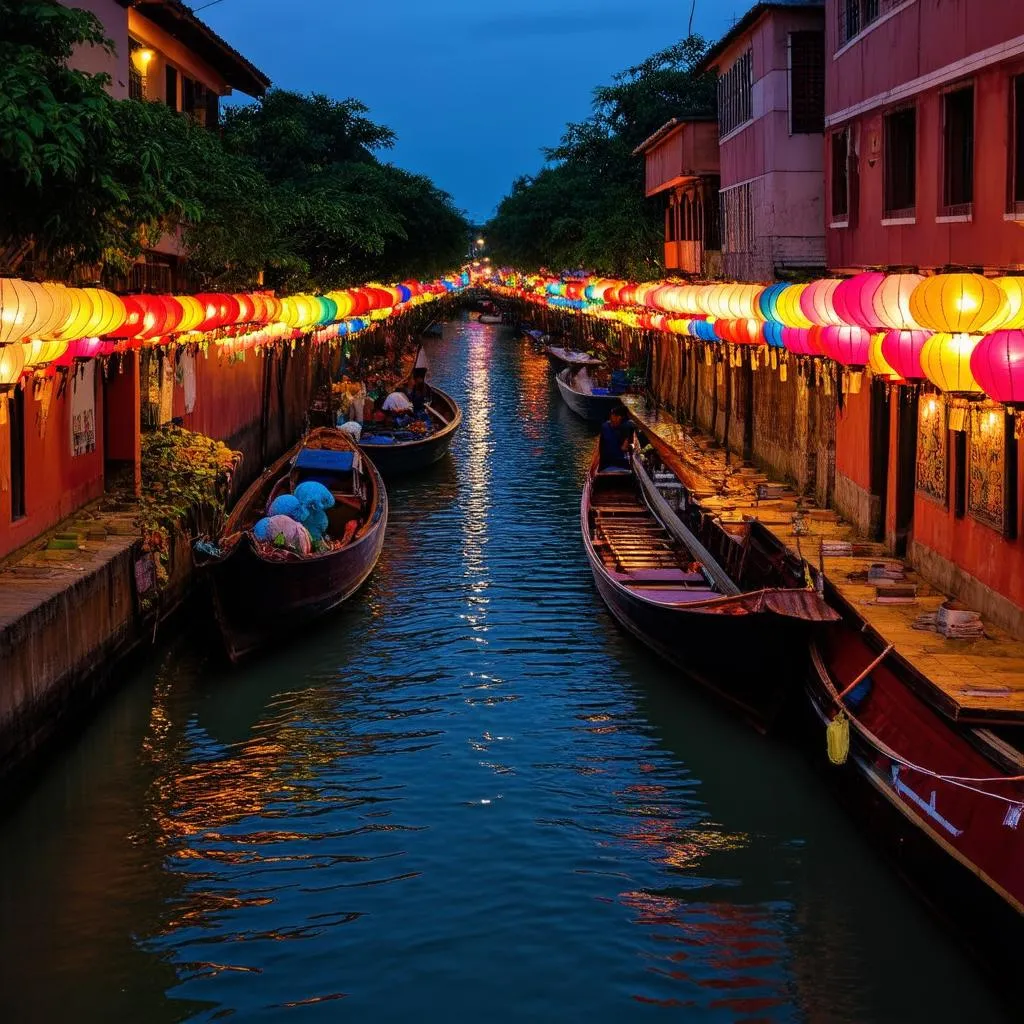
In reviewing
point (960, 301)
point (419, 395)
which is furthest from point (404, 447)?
point (960, 301)

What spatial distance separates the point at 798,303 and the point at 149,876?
9739 millimetres

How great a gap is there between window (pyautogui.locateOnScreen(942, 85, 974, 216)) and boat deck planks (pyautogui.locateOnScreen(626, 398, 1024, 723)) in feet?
14.8

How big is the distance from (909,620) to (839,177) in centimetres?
1083

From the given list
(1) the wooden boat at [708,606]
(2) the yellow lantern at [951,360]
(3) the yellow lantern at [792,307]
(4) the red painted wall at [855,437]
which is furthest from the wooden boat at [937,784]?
(4) the red painted wall at [855,437]

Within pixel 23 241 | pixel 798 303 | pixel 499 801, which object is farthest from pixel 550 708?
pixel 23 241

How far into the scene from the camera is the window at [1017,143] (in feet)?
50.0

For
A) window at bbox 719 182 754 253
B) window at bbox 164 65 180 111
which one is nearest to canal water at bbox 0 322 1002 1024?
window at bbox 719 182 754 253

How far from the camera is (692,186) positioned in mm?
40688

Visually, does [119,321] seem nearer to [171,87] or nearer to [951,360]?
[951,360]

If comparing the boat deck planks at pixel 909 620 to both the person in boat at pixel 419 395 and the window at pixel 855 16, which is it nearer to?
the window at pixel 855 16

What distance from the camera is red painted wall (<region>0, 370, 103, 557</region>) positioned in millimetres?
16906

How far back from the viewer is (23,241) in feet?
55.0

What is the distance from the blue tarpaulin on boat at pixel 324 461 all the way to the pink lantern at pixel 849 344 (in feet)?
40.5

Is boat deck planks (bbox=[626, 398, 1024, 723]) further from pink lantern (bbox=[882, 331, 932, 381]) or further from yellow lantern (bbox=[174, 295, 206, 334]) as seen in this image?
yellow lantern (bbox=[174, 295, 206, 334])
